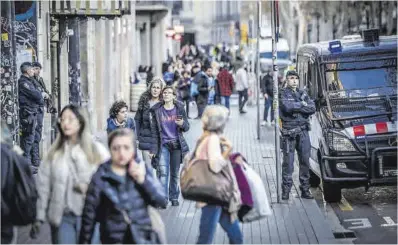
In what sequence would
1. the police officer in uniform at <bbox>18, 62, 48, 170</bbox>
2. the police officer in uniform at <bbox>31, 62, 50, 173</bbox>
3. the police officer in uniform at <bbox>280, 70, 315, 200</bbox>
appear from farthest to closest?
the police officer in uniform at <bbox>31, 62, 50, 173</bbox>
the police officer in uniform at <bbox>18, 62, 48, 170</bbox>
the police officer in uniform at <bbox>280, 70, 315, 200</bbox>

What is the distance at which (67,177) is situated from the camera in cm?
966

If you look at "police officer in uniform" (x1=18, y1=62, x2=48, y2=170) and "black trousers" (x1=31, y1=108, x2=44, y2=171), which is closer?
"police officer in uniform" (x1=18, y1=62, x2=48, y2=170)

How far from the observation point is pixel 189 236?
42.5ft

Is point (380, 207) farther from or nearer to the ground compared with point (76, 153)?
nearer to the ground

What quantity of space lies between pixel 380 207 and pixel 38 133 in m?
5.98

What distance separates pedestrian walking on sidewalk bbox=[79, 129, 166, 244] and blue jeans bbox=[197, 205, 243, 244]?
1421 mm

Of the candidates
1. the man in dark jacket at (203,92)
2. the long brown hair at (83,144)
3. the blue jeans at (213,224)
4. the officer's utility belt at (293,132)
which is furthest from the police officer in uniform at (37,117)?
the man in dark jacket at (203,92)

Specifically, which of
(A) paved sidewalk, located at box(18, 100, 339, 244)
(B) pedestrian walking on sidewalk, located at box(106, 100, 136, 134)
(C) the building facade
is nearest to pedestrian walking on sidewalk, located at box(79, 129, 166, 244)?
(A) paved sidewalk, located at box(18, 100, 339, 244)

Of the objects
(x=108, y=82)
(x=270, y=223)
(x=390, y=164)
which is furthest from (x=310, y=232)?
(x=108, y=82)

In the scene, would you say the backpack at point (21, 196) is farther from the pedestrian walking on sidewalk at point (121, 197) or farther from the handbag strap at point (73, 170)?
the pedestrian walking on sidewalk at point (121, 197)

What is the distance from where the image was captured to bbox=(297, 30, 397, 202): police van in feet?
52.1

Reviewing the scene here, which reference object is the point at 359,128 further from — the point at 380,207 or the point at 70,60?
the point at 70,60

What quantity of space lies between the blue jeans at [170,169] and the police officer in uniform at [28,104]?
4022 millimetres

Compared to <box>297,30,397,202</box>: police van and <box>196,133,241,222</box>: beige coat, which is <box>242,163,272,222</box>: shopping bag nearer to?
<box>196,133,241,222</box>: beige coat
